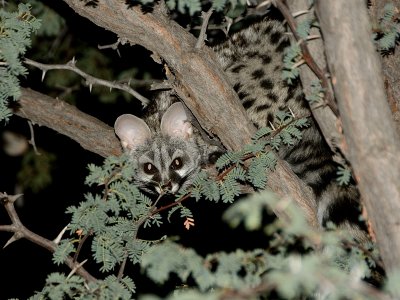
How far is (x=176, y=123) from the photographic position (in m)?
5.16

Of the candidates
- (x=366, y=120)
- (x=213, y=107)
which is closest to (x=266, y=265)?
(x=366, y=120)

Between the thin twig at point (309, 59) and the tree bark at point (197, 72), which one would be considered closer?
the thin twig at point (309, 59)

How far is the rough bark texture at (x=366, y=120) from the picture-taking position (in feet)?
7.16

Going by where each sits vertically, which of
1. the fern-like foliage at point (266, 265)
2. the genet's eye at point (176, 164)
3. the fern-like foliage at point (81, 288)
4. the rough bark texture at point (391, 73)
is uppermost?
the fern-like foliage at point (266, 265)

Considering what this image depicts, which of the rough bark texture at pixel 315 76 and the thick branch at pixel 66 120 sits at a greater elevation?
the rough bark texture at pixel 315 76

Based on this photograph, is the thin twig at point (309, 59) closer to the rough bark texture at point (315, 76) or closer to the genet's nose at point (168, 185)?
the rough bark texture at point (315, 76)

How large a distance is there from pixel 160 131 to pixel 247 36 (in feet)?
3.11

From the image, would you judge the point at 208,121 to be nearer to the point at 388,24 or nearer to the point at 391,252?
the point at 388,24

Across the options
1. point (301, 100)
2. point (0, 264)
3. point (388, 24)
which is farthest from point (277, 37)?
point (0, 264)

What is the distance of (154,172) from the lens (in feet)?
16.7

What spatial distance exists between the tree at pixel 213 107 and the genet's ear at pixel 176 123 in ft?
1.54

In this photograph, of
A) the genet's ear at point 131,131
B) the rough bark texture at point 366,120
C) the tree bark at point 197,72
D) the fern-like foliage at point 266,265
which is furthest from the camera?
the genet's ear at point 131,131

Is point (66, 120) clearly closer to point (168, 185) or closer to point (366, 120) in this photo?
point (168, 185)

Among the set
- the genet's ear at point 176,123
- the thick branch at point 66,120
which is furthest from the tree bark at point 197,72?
the genet's ear at point 176,123
